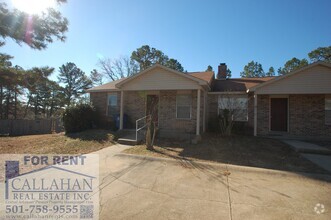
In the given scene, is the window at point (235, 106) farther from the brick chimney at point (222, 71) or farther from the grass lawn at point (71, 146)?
the grass lawn at point (71, 146)

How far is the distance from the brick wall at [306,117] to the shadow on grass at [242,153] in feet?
9.46

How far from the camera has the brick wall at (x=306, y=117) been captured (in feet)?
34.3

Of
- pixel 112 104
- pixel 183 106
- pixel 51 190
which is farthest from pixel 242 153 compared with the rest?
pixel 112 104

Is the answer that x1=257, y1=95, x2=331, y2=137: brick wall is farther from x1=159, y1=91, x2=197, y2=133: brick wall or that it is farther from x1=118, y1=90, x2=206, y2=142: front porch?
x1=159, y1=91, x2=197, y2=133: brick wall

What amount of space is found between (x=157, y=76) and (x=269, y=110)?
7362mm

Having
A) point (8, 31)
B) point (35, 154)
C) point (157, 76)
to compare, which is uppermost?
point (8, 31)

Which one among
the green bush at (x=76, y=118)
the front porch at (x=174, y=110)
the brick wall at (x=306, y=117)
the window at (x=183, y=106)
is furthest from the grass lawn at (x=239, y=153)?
the green bush at (x=76, y=118)

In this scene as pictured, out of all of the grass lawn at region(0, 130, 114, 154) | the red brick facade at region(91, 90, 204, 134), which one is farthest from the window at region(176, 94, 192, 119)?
the grass lawn at region(0, 130, 114, 154)

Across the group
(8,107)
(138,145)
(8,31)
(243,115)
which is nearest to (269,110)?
(243,115)

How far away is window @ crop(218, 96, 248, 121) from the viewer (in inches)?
425

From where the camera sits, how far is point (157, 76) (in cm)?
1044

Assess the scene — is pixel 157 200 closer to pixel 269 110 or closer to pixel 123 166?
pixel 123 166

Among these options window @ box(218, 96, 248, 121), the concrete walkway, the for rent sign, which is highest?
window @ box(218, 96, 248, 121)

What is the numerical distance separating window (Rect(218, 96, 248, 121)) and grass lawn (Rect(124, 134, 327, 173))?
2221mm
